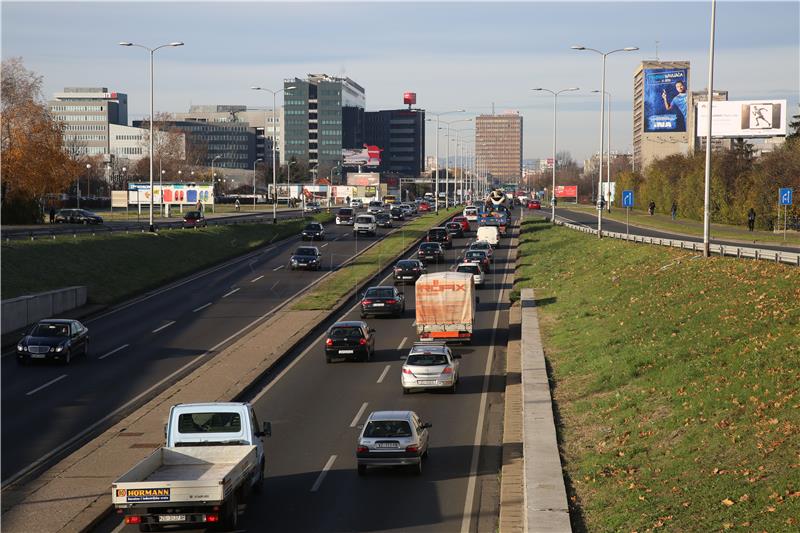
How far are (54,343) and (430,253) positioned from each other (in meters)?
37.3

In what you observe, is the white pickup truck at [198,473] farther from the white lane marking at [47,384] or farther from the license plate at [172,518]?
the white lane marking at [47,384]

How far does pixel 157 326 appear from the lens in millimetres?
45156

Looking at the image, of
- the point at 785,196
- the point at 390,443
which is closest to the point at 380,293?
the point at 390,443

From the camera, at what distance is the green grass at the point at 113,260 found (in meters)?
51.8

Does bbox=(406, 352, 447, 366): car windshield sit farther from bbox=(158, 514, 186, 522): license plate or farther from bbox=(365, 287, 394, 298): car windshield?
bbox=(365, 287, 394, 298): car windshield

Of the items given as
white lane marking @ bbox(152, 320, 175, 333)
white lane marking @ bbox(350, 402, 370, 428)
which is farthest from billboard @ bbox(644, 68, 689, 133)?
white lane marking @ bbox(350, 402, 370, 428)

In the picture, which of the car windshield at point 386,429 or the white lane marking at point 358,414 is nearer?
the car windshield at point 386,429

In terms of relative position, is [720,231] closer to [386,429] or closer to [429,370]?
[429,370]

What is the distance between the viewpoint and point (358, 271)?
65.4 meters

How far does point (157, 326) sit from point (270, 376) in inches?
518

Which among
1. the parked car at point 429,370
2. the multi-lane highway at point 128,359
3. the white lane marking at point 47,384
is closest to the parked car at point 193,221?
the multi-lane highway at point 128,359

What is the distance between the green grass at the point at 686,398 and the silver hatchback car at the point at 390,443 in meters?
3.19

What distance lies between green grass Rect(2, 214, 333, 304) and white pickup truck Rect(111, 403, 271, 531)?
3001 cm

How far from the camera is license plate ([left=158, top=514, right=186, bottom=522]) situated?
16.1m
